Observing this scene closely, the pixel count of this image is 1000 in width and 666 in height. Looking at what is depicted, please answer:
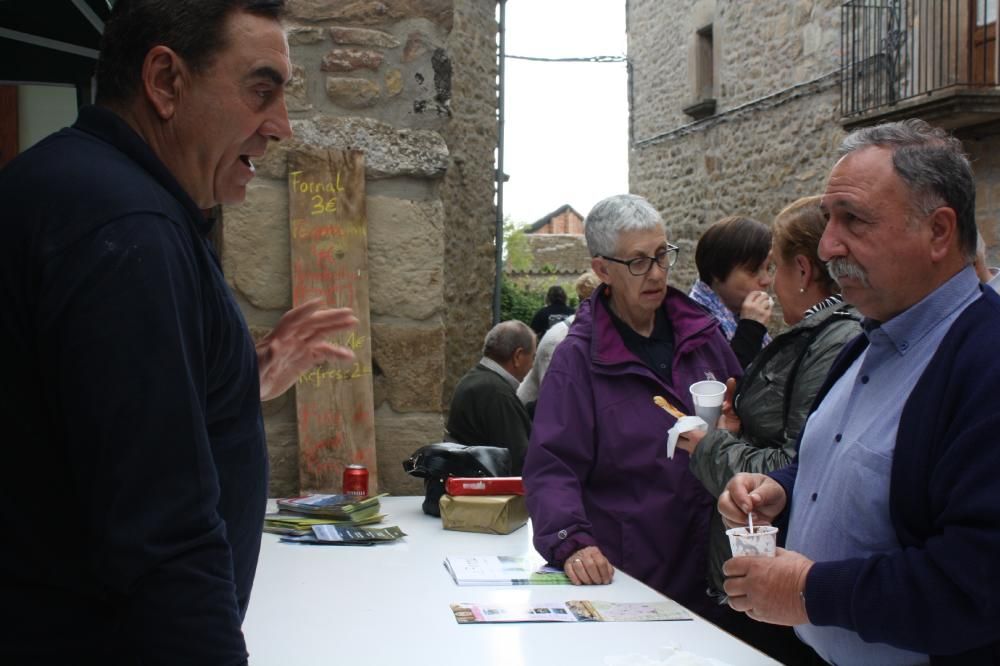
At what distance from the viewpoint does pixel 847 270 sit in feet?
5.53

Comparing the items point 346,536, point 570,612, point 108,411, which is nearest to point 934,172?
point 570,612

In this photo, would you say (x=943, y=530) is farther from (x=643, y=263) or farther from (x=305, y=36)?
(x=305, y=36)

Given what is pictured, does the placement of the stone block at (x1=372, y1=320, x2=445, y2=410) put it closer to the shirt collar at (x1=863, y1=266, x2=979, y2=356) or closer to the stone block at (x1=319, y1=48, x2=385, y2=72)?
the stone block at (x1=319, y1=48, x2=385, y2=72)

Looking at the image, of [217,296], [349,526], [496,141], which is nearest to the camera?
[217,296]

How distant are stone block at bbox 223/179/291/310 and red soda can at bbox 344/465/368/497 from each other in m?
0.64

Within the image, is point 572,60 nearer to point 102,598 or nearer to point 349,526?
point 349,526

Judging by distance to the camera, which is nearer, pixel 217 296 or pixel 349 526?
pixel 217 296

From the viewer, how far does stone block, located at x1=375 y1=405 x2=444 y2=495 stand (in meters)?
3.56

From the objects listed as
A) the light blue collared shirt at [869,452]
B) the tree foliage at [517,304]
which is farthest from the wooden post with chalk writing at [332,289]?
the tree foliage at [517,304]

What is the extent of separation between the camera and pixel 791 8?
1187cm

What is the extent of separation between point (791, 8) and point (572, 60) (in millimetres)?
5959

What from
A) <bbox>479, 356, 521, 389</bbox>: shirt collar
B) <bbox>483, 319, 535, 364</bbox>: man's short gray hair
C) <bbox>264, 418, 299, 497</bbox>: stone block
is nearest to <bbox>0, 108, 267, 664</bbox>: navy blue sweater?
<bbox>264, 418, 299, 497</bbox>: stone block

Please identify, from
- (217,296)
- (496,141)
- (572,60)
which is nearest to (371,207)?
(217,296)

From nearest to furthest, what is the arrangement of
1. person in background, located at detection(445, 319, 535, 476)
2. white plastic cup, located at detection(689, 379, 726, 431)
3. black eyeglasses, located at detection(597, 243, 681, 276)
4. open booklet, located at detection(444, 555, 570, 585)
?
open booklet, located at detection(444, 555, 570, 585) < white plastic cup, located at detection(689, 379, 726, 431) < black eyeglasses, located at detection(597, 243, 681, 276) < person in background, located at detection(445, 319, 535, 476)
